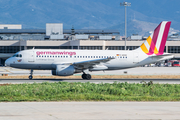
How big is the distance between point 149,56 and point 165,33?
4.65m

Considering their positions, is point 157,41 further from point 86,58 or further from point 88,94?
point 88,94

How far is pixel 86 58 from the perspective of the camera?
155ft

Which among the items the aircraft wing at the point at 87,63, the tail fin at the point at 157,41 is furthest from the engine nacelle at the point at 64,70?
the tail fin at the point at 157,41

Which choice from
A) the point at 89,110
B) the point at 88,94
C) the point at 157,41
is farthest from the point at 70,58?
the point at 89,110

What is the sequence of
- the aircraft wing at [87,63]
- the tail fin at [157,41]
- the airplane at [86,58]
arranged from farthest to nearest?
the tail fin at [157,41], the airplane at [86,58], the aircraft wing at [87,63]

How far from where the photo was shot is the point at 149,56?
48906 mm

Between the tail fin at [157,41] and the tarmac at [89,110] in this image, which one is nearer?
the tarmac at [89,110]

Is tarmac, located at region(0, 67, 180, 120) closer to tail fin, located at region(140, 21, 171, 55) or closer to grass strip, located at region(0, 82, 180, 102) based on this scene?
grass strip, located at region(0, 82, 180, 102)

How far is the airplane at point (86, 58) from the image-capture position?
44844 mm

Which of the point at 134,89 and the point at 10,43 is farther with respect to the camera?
the point at 10,43

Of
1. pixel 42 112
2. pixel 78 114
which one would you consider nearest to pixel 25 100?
pixel 42 112

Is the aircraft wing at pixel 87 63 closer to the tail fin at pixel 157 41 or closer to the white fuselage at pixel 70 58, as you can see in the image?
the white fuselage at pixel 70 58

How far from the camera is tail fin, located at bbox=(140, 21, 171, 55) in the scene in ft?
163

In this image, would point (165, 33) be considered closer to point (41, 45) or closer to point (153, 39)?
point (153, 39)
